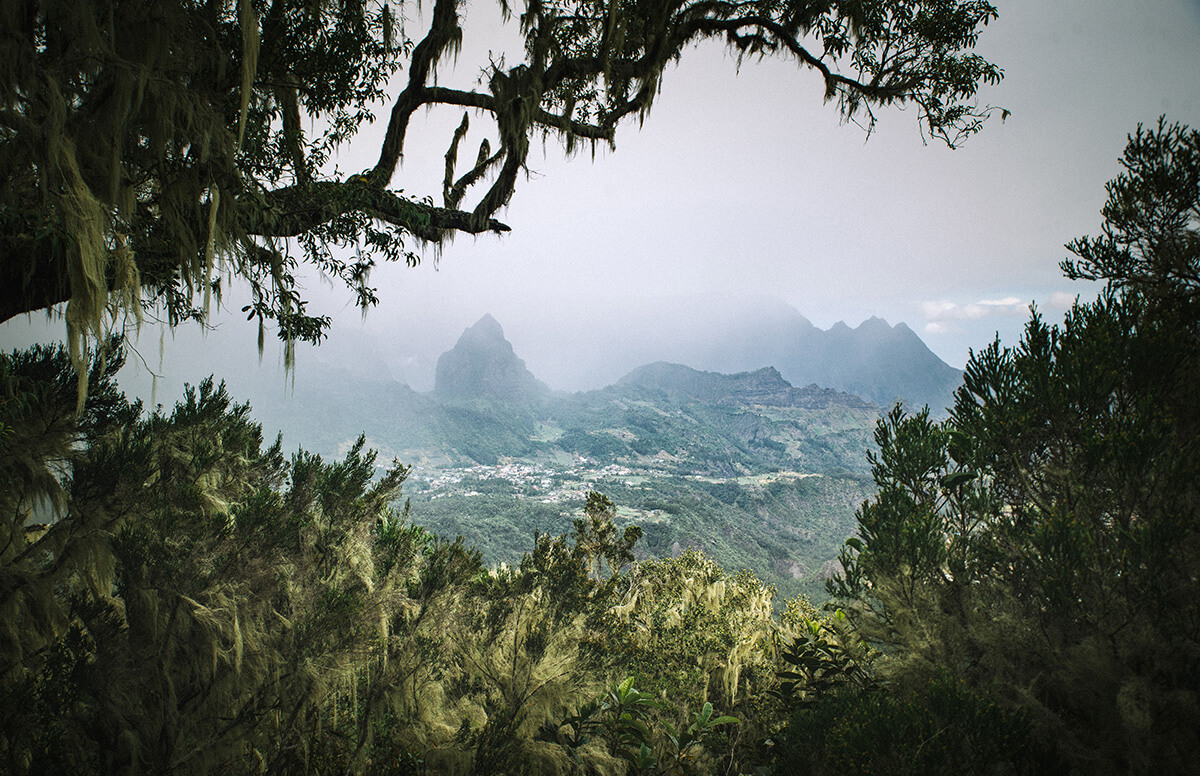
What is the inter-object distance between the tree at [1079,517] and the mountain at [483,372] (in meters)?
119

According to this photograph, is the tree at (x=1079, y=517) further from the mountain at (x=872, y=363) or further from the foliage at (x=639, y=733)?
the mountain at (x=872, y=363)

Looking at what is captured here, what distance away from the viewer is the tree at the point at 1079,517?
1829mm

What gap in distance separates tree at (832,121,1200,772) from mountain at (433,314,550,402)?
119 metres

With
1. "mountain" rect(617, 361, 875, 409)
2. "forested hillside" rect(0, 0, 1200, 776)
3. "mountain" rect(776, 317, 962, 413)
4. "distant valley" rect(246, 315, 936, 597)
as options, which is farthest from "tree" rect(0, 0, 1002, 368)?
"mountain" rect(776, 317, 962, 413)

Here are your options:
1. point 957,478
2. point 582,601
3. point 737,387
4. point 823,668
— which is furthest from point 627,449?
point 957,478

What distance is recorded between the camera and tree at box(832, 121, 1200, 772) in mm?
1829

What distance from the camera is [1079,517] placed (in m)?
2.19

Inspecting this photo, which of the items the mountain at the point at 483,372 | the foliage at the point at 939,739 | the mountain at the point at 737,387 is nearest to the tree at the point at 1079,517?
the foliage at the point at 939,739

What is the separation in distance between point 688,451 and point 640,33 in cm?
9729

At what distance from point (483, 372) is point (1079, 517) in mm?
127676

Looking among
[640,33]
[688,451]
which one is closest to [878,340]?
[688,451]

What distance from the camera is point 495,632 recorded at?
3.29 m

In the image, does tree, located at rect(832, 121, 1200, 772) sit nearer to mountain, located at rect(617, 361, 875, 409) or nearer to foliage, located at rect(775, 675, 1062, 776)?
foliage, located at rect(775, 675, 1062, 776)

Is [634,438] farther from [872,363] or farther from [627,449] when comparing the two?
[872,363]
